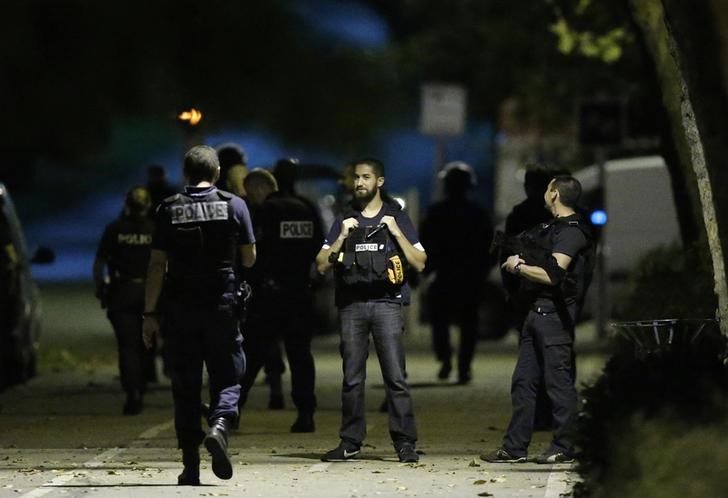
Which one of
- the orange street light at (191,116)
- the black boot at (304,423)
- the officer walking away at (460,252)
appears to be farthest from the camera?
the officer walking away at (460,252)

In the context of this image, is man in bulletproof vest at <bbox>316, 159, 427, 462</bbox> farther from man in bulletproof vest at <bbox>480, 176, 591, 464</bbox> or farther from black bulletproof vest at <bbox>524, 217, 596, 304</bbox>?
black bulletproof vest at <bbox>524, 217, 596, 304</bbox>

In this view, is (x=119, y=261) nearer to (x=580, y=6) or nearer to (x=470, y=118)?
(x=580, y=6)

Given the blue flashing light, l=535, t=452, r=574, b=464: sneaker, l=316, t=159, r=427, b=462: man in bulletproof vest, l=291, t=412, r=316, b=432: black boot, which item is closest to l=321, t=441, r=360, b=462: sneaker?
l=316, t=159, r=427, b=462: man in bulletproof vest

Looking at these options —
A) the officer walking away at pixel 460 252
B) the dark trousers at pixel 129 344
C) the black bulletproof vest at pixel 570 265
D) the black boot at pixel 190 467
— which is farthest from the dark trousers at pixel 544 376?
the officer walking away at pixel 460 252

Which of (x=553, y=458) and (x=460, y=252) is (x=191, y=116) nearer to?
(x=460, y=252)

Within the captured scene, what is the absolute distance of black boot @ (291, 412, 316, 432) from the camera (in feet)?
48.3

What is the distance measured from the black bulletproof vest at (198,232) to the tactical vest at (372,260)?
1.35 meters

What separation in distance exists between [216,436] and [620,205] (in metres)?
16.5

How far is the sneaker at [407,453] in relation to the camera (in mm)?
12688

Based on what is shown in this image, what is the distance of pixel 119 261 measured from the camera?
16531 mm

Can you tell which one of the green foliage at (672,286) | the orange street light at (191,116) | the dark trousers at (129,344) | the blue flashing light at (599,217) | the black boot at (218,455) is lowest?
the black boot at (218,455)

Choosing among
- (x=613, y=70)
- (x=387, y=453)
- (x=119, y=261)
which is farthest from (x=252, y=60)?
(x=387, y=453)

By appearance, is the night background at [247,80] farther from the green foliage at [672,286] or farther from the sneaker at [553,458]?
the sneaker at [553,458]

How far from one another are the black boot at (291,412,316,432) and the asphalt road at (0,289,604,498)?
142 millimetres
